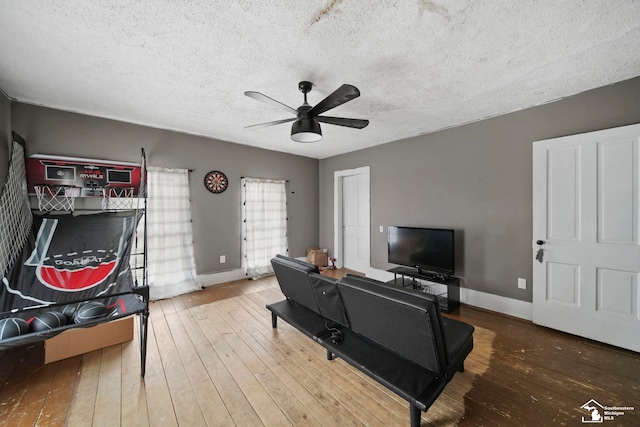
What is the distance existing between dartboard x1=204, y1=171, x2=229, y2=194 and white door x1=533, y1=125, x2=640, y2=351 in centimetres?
444

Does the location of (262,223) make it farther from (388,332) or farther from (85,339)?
(388,332)

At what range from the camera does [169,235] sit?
147 inches

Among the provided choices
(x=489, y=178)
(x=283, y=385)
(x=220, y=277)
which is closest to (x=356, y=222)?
(x=489, y=178)

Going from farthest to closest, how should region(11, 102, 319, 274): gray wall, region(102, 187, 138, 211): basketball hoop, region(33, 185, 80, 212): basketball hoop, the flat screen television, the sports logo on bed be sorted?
the flat screen television < region(102, 187, 138, 211): basketball hoop < region(11, 102, 319, 274): gray wall < region(33, 185, 80, 212): basketball hoop < the sports logo on bed

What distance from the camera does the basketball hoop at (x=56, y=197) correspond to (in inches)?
110

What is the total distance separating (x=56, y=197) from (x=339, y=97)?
11.7 ft

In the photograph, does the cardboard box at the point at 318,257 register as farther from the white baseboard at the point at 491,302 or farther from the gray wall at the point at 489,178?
the white baseboard at the point at 491,302

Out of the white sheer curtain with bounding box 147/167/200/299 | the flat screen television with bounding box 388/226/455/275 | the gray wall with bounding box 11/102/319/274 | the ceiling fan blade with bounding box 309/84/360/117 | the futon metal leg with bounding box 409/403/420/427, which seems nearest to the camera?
the futon metal leg with bounding box 409/403/420/427

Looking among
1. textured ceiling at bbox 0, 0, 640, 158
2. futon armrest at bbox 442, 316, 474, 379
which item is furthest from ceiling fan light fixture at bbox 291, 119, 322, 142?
futon armrest at bbox 442, 316, 474, 379

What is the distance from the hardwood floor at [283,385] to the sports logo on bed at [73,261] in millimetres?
568

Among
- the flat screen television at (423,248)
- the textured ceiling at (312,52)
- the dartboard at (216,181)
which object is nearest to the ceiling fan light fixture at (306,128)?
the textured ceiling at (312,52)

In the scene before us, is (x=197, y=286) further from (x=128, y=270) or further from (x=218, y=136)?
(x=218, y=136)

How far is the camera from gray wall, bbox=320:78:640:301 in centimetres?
252

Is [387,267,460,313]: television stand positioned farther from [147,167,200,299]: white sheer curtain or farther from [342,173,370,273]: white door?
[147,167,200,299]: white sheer curtain
